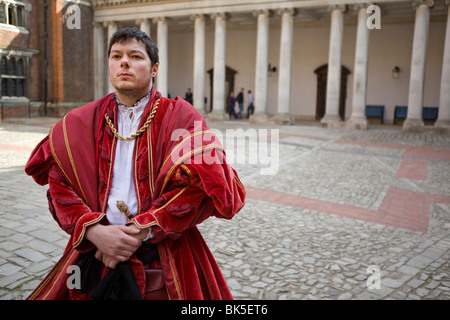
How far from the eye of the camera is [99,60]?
27.1 meters

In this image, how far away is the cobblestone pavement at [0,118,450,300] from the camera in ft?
13.0

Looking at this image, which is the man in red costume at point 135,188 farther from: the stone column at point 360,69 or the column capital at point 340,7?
the column capital at point 340,7

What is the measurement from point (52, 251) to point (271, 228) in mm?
2892

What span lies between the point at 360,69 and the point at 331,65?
1.48 m

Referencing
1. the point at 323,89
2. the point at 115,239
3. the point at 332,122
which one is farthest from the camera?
the point at 323,89

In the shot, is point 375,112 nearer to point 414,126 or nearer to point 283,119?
point 414,126

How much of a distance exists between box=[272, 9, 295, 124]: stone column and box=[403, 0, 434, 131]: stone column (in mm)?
6079

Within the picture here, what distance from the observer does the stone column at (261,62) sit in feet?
72.0

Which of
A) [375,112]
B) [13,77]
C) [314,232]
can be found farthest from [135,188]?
[375,112]

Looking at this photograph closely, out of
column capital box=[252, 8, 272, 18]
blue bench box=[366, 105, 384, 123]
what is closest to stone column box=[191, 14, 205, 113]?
column capital box=[252, 8, 272, 18]

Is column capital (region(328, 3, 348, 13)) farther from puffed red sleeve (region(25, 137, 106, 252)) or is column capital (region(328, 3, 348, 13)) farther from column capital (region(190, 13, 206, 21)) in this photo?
puffed red sleeve (region(25, 137, 106, 252))

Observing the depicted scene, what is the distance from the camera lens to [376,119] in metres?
24.8
